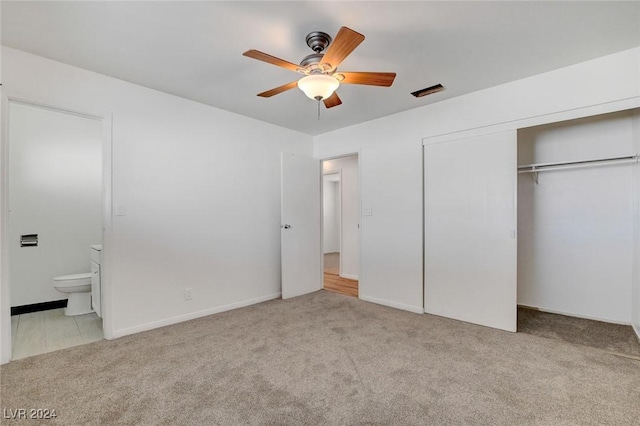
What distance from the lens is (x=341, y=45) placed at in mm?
1646

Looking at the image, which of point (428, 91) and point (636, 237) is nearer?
point (636, 237)

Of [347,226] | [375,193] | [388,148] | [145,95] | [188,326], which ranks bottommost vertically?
[188,326]

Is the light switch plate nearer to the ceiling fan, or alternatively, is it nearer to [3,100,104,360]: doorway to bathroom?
[3,100,104,360]: doorway to bathroom

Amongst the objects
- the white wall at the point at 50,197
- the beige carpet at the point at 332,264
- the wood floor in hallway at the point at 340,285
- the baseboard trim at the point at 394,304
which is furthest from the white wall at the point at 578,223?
the white wall at the point at 50,197

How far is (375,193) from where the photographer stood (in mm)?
3873

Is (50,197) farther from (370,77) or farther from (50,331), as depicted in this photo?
(370,77)

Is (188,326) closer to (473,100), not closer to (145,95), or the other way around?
(145,95)

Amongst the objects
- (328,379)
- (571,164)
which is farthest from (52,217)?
(571,164)

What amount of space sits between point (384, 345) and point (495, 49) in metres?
2.55

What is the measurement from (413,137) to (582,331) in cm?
260

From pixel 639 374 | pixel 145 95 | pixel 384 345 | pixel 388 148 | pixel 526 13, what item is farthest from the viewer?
pixel 388 148

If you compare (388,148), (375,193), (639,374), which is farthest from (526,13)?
(639,374)

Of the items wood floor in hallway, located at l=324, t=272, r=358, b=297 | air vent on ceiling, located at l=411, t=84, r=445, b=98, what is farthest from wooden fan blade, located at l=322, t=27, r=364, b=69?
wood floor in hallway, located at l=324, t=272, r=358, b=297

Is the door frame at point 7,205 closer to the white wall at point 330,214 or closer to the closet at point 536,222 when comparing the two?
the closet at point 536,222
